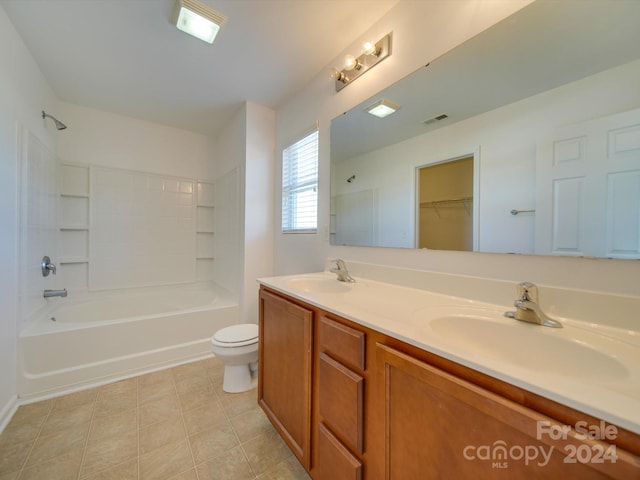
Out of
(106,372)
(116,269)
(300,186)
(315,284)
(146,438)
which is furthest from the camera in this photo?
(116,269)

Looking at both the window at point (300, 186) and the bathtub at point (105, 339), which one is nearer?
the bathtub at point (105, 339)

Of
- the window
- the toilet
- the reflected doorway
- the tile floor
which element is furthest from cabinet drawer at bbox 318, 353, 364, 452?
the window

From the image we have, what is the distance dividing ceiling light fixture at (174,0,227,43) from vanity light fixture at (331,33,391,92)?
774mm

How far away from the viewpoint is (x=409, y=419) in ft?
2.21

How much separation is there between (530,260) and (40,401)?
9.80ft

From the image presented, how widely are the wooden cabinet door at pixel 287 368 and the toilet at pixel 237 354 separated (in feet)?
0.97

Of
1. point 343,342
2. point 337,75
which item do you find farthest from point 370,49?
point 343,342

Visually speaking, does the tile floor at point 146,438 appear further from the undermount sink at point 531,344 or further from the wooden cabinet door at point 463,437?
the undermount sink at point 531,344

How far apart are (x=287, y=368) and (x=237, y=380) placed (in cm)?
85

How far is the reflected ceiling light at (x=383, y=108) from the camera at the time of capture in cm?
141

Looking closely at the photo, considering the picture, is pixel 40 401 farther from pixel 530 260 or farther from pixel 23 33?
pixel 530 260

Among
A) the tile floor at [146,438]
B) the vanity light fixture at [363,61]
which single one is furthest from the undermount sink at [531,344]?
the vanity light fixture at [363,61]

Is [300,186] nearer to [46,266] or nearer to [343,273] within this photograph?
[343,273]

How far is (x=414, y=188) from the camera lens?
4.36ft
